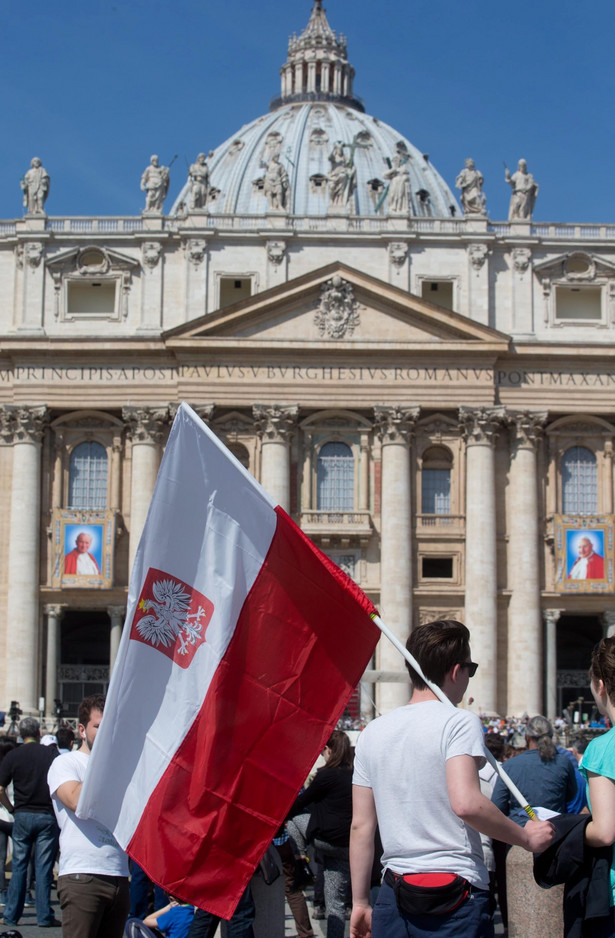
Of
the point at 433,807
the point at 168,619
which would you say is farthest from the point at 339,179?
the point at 433,807

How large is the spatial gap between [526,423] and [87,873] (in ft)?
130

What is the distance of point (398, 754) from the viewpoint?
754 cm

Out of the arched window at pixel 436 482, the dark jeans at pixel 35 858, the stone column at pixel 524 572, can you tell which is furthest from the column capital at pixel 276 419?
the dark jeans at pixel 35 858

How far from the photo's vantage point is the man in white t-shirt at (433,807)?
7172 millimetres

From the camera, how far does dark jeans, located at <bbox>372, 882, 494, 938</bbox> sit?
285 inches

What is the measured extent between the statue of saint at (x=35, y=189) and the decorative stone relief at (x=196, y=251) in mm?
5358

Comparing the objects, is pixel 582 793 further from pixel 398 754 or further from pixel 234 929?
pixel 398 754

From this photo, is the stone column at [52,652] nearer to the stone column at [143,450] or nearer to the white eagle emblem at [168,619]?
the stone column at [143,450]

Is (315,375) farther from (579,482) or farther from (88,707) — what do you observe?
(88,707)

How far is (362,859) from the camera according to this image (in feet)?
25.7

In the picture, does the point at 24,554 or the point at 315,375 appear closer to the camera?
the point at 24,554

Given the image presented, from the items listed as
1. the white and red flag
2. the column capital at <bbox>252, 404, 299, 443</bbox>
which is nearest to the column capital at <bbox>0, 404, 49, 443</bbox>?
the column capital at <bbox>252, 404, 299, 443</bbox>

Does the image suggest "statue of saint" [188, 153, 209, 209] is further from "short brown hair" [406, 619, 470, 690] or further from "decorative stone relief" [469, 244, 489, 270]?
"short brown hair" [406, 619, 470, 690]

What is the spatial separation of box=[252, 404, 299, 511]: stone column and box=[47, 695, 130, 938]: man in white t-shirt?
37193mm
